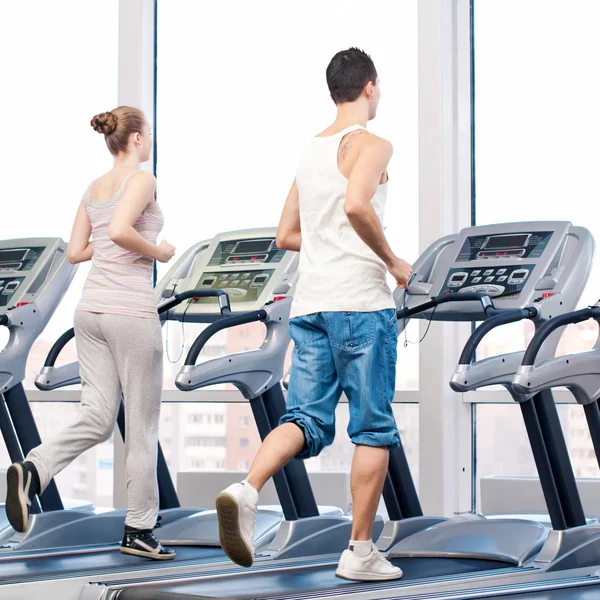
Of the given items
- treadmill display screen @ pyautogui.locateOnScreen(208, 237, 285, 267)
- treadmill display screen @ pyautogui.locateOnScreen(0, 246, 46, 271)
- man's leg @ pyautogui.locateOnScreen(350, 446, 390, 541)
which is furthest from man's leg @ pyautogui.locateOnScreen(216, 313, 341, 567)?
treadmill display screen @ pyautogui.locateOnScreen(0, 246, 46, 271)

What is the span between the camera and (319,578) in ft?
10.9

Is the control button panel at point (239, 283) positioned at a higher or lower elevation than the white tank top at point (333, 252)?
lower

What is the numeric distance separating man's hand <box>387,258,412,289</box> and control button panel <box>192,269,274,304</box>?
1.33 meters

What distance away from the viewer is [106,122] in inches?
152

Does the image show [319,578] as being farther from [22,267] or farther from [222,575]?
[22,267]

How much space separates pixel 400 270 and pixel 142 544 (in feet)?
5.13

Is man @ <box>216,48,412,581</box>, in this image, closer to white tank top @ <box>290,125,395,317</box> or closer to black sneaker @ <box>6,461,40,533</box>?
white tank top @ <box>290,125,395,317</box>

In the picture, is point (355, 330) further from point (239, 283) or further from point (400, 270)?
point (239, 283)

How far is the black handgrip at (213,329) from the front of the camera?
12.9 feet

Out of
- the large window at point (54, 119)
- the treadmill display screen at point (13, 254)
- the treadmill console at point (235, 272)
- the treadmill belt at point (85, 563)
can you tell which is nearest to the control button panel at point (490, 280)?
the treadmill console at point (235, 272)

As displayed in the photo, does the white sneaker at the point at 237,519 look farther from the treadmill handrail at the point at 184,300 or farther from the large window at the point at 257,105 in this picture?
the large window at the point at 257,105

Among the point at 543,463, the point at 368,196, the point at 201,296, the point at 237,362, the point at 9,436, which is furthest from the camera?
the point at 9,436

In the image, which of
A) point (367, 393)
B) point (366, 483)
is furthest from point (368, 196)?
point (366, 483)

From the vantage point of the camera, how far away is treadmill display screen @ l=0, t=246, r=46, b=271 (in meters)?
4.83
